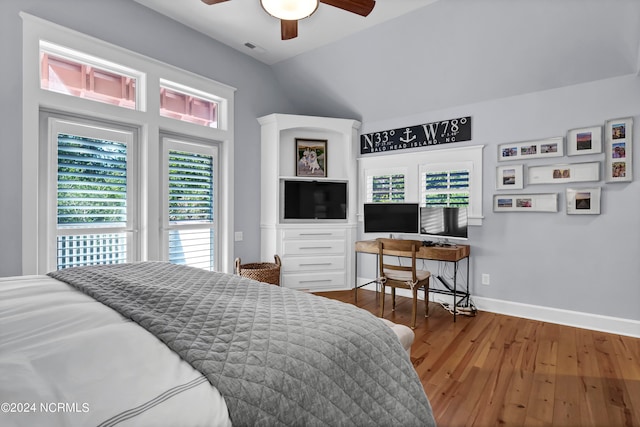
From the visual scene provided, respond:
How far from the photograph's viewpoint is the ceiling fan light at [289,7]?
1900mm

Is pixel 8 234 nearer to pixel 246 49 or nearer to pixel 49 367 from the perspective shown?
pixel 49 367

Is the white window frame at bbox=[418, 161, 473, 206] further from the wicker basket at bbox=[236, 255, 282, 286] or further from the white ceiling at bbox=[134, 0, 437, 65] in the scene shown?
the wicker basket at bbox=[236, 255, 282, 286]

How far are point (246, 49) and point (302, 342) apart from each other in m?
4.06

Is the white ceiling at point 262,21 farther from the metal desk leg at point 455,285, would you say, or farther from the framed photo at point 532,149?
the metal desk leg at point 455,285

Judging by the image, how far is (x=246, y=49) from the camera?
4.02 metres

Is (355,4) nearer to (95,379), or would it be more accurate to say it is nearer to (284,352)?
(284,352)

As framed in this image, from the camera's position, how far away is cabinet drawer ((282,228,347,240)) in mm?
4238

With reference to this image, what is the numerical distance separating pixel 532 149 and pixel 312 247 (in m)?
2.78

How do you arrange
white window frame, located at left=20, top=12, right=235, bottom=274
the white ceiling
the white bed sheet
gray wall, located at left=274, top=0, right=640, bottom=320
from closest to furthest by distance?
the white bed sheet, white window frame, located at left=20, top=12, right=235, bottom=274, gray wall, located at left=274, top=0, right=640, bottom=320, the white ceiling

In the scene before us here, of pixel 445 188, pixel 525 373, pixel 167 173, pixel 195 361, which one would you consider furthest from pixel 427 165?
pixel 195 361

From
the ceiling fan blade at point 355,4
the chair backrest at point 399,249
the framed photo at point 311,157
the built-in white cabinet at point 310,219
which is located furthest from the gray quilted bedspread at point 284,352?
the framed photo at point 311,157

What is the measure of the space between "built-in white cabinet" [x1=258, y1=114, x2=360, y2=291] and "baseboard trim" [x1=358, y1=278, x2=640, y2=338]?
150 centimetres

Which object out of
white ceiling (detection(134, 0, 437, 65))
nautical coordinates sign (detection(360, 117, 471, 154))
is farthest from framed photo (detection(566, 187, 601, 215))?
white ceiling (detection(134, 0, 437, 65))

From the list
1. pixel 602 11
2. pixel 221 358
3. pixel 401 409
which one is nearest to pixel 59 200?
pixel 221 358
